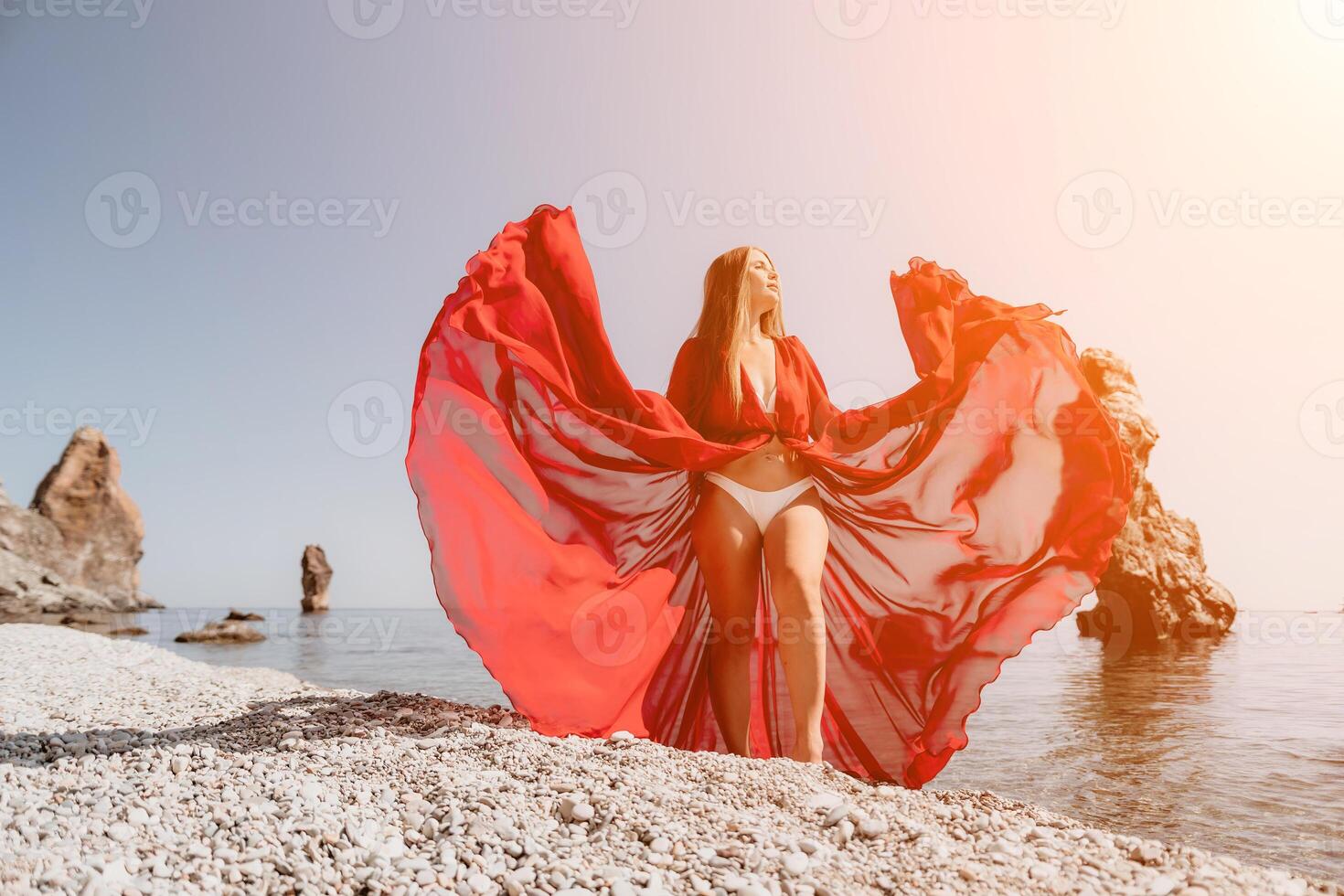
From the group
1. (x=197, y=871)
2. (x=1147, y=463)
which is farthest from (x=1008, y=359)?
(x=1147, y=463)

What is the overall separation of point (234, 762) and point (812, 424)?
3.44 metres

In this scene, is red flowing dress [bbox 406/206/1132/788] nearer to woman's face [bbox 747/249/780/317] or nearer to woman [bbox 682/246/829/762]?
woman [bbox 682/246/829/762]

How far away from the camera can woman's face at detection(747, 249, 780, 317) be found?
442cm

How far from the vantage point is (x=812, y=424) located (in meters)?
4.59

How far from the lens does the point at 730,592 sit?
14.1 ft

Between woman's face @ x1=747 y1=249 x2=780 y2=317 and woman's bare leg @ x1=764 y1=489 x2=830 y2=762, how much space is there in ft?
4.15

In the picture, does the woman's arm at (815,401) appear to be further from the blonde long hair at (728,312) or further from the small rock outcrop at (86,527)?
the small rock outcrop at (86,527)

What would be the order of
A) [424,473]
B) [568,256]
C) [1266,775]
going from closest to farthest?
[424,473] → [568,256] → [1266,775]

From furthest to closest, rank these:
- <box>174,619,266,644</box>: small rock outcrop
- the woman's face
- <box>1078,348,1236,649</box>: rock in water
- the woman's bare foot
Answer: <box>1078,348,1236,649</box>: rock in water
<box>174,619,266,644</box>: small rock outcrop
the woman's face
the woman's bare foot

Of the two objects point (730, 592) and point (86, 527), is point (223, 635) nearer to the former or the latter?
point (730, 592)

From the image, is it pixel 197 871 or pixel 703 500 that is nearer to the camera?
pixel 197 871

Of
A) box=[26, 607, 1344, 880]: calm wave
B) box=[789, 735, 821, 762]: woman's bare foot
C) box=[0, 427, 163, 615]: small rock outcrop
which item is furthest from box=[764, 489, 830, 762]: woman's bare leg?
box=[0, 427, 163, 615]: small rock outcrop

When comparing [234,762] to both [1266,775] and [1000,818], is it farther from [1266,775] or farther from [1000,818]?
[1266,775]

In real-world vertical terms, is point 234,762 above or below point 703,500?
below
